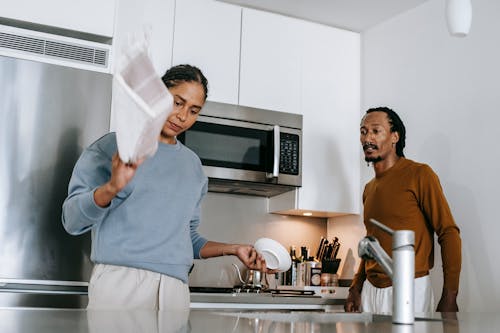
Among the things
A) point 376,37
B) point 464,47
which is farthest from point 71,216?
point 376,37

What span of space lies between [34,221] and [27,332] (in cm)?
191

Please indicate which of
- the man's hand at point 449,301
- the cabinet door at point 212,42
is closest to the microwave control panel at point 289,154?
the cabinet door at point 212,42

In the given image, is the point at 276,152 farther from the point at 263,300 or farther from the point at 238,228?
the point at 263,300

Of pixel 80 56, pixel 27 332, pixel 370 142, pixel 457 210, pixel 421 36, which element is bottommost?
pixel 27 332

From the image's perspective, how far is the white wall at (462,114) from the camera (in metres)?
2.79

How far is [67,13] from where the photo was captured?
2.96 meters

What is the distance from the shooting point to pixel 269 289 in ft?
11.2

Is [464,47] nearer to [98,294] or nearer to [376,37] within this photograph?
[376,37]

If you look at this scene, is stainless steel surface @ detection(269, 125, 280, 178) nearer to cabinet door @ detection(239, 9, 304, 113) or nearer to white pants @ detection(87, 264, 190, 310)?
cabinet door @ detection(239, 9, 304, 113)

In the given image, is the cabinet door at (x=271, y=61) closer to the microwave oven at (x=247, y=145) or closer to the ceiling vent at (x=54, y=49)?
the microwave oven at (x=247, y=145)

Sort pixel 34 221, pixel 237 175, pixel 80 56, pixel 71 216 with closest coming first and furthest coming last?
pixel 71 216 < pixel 34 221 < pixel 80 56 < pixel 237 175

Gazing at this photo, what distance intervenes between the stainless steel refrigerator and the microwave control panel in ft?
3.10

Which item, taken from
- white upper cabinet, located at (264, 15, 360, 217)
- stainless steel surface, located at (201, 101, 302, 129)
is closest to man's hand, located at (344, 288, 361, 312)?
white upper cabinet, located at (264, 15, 360, 217)

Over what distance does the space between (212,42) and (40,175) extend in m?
1.14
